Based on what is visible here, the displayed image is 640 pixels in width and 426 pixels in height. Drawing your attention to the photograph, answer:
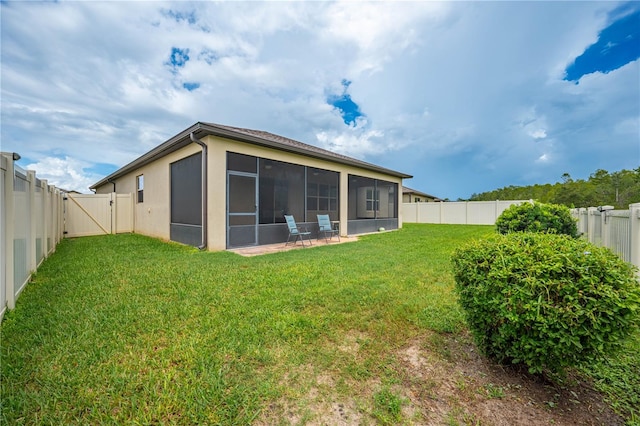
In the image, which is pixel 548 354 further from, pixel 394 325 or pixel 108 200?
pixel 108 200

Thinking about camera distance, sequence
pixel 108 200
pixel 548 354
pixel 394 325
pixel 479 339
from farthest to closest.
Result: 1. pixel 108 200
2. pixel 394 325
3. pixel 479 339
4. pixel 548 354

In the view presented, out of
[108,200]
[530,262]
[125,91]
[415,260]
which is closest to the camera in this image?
[530,262]

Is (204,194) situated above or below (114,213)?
above

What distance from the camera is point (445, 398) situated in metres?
1.75

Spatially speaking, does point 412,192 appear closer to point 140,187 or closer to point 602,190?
point 602,190

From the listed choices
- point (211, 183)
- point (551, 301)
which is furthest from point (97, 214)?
point (551, 301)

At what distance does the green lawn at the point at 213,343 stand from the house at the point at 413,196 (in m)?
23.3

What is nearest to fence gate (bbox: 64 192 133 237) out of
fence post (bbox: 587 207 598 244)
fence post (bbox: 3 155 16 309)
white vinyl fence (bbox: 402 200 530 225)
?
fence post (bbox: 3 155 16 309)

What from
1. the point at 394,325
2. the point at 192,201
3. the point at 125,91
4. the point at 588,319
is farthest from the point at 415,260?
the point at 125,91

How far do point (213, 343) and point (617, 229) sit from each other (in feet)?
22.3

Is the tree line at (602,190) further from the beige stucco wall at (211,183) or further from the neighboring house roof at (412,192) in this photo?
the beige stucco wall at (211,183)

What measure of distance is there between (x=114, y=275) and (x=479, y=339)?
18.3 ft

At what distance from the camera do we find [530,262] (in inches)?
69.3

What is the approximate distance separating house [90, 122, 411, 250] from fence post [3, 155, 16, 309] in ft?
13.0
